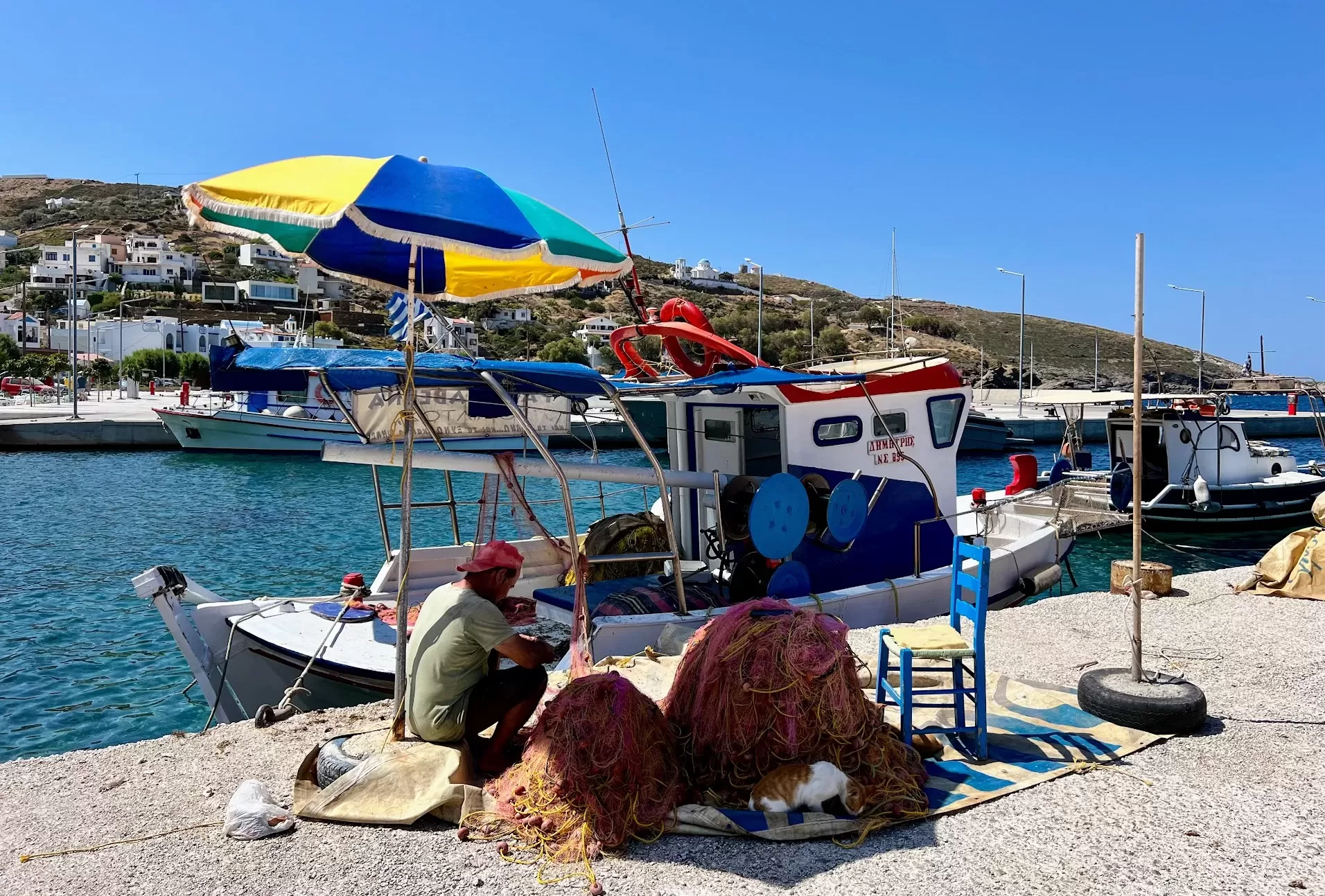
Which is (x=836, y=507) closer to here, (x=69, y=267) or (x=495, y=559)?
(x=495, y=559)

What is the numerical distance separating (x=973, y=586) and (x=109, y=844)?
4.89m

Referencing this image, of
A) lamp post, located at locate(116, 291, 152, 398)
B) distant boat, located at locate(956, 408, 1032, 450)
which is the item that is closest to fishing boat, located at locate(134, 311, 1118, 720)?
distant boat, located at locate(956, 408, 1032, 450)

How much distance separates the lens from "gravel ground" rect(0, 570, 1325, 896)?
4.11 m

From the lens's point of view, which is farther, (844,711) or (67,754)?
(67,754)

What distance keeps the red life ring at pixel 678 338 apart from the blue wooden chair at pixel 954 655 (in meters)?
4.44

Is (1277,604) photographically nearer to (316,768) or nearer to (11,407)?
(316,768)

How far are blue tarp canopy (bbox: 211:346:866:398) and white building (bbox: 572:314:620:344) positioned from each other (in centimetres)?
7744

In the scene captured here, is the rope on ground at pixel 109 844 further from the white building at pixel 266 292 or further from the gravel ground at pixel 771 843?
the white building at pixel 266 292

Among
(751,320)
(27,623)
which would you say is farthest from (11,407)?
(751,320)

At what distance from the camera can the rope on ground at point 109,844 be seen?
14.8ft

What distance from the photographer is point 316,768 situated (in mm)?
5148

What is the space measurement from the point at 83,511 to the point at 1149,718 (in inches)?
1011

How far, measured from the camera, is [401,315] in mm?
13336

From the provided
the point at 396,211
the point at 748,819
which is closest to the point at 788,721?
the point at 748,819
